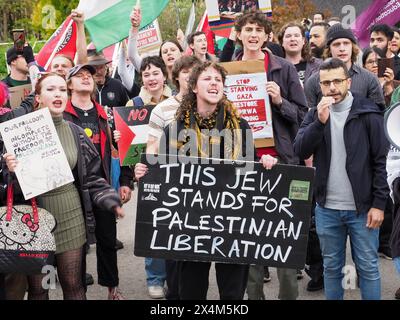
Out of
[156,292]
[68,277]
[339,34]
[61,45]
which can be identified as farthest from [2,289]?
[61,45]

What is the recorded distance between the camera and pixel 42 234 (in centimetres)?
437

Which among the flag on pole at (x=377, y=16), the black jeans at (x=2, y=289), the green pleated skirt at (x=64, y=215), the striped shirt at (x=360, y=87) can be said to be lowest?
the black jeans at (x=2, y=289)

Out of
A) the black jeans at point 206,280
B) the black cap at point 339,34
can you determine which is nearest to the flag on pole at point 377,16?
the black cap at point 339,34

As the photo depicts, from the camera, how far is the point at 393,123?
4.37 m

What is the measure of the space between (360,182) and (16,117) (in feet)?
7.68

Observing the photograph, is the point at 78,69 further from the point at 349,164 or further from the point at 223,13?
the point at 349,164

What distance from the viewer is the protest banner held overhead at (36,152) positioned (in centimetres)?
437

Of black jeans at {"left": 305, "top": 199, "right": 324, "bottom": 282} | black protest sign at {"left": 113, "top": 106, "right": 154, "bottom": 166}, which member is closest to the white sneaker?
black protest sign at {"left": 113, "top": 106, "right": 154, "bottom": 166}

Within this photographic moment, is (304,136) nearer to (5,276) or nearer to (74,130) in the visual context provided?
(74,130)

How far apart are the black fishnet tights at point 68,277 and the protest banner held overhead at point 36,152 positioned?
18.3 inches

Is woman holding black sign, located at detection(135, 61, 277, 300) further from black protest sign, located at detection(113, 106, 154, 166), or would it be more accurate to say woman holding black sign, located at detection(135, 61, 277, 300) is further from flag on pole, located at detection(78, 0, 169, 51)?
flag on pole, located at detection(78, 0, 169, 51)

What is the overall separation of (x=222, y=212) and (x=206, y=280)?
431 mm

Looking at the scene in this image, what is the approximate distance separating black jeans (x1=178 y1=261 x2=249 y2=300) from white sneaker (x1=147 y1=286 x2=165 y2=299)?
1.58 m

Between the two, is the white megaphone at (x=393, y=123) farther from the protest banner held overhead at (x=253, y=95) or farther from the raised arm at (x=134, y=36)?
the raised arm at (x=134, y=36)
